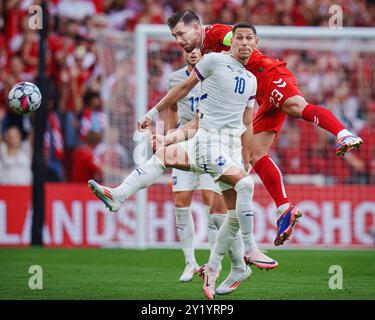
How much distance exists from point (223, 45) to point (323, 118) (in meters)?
1.27

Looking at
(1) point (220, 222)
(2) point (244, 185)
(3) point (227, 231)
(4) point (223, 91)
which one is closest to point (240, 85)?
(4) point (223, 91)

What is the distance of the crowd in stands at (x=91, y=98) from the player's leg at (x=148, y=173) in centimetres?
711

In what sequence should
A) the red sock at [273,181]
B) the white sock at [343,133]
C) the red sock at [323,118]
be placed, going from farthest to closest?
the red sock at [273,181], the red sock at [323,118], the white sock at [343,133]

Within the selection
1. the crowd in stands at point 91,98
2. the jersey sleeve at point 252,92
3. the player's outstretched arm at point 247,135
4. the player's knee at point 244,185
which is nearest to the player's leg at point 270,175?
the player's outstretched arm at point 247,135

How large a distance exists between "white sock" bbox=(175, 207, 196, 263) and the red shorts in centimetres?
125

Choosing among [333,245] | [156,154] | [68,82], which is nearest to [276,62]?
[156,154]

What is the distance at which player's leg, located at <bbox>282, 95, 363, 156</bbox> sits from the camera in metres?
7.79

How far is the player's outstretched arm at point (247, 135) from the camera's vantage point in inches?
318

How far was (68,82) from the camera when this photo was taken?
1573 centimetres

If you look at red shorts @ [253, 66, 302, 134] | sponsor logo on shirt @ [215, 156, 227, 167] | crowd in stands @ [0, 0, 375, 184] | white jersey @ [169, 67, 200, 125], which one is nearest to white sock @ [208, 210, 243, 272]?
sponsor logo on shirt @ [215, 156, 227, 167]

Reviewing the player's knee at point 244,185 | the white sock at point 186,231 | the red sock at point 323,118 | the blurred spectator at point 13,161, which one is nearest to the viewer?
the player's knee at point 244,185

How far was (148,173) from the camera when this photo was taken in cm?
767

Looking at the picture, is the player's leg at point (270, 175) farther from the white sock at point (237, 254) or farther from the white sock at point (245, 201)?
the white sock at point (245, 201)

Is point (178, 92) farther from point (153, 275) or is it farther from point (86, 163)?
point (86, 163)
